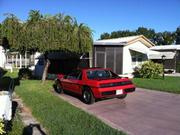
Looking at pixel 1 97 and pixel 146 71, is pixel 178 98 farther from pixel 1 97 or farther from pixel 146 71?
pixel 146 71

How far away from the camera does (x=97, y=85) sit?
1059 cm

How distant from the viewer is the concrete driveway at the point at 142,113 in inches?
296

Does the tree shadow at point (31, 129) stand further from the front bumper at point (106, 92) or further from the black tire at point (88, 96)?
the black tire at point (88, 96)

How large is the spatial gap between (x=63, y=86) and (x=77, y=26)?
17.2 ft

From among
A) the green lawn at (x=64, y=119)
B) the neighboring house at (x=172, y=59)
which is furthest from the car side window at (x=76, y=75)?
the neighboring house at (x=172, y=59)

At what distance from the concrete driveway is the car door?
1.55 ft

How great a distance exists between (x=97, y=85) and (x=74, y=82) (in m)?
1.96

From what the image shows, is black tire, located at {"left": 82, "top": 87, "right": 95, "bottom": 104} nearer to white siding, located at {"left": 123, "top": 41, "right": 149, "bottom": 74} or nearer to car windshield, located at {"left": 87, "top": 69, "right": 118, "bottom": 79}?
car windshield, located at {"left": 87, "top": 69, "right": 118, "bottom": 79}

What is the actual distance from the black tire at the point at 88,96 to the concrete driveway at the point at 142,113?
0.71 feet

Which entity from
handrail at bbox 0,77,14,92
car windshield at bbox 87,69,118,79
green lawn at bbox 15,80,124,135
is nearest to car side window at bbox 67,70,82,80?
car windshield at bbox 87,69,118,79

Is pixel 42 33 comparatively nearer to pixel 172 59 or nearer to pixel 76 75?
pixel 76 75

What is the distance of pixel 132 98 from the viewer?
41.0ft

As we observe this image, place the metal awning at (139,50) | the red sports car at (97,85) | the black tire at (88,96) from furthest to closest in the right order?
the metal awning at (139,50)
the black tire at (88,96)
the red sports car at (97,85)

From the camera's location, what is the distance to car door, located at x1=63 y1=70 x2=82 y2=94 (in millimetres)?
11992
